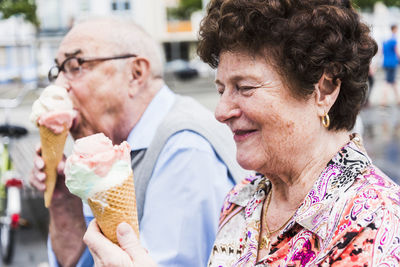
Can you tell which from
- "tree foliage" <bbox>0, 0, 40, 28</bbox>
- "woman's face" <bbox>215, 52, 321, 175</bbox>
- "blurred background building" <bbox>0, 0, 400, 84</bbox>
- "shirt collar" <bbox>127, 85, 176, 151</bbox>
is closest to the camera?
"woman's face" <bbox>215, 52, 321, 175</bbox>

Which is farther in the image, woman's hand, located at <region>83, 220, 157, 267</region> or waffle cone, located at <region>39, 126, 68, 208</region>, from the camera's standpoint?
waffle cone, located at <region>39, 126, 68, 208</region>

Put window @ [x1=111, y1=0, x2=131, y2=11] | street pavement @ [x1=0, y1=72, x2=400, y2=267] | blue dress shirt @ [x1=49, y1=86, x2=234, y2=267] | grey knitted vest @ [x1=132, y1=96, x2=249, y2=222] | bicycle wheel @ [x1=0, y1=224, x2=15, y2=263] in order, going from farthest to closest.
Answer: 1. window @ [x1=111, y1=0, x2=131, y2=11]
2. street pavement @ [x1=0, y1=72, x2=400, y2=267]
3. bicycle wheel @ [x1=0, y1=224, x2=15, y2=263]
4. grey knitted vest @ [x1=132, y1=96, x2=249, y2=222]
5. blue dress shirt @ [x1=49, y1=86, x2=234, y2=267]

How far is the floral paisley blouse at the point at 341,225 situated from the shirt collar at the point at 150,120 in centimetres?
90

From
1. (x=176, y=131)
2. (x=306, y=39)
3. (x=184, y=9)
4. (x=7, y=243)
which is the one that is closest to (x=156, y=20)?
(x=184, y=9)

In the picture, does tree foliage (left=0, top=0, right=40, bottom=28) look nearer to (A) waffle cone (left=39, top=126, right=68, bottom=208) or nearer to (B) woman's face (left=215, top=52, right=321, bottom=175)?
(A) waffle cone (left=39, top=126, right=68, bottom=208)

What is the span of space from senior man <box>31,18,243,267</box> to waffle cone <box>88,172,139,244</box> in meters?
0.55

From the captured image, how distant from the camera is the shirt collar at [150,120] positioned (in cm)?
249

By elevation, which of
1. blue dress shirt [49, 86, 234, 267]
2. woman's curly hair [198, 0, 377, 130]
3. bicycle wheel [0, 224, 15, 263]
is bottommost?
bicycle wheel [0, 224, 15, 263]

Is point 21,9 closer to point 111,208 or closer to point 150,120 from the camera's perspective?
point 150,120

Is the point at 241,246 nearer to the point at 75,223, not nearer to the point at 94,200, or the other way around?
the point at 94,200

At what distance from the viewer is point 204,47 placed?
1.79 meters

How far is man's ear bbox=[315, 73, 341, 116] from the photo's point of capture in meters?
1.55

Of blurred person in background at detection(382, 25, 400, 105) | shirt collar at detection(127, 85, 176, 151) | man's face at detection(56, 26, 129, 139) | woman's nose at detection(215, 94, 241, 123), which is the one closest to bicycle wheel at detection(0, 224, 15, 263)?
man's face at detection(56, 26, 129, 139)

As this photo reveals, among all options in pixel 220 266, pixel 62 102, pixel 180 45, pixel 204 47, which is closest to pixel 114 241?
pixel 220 266
